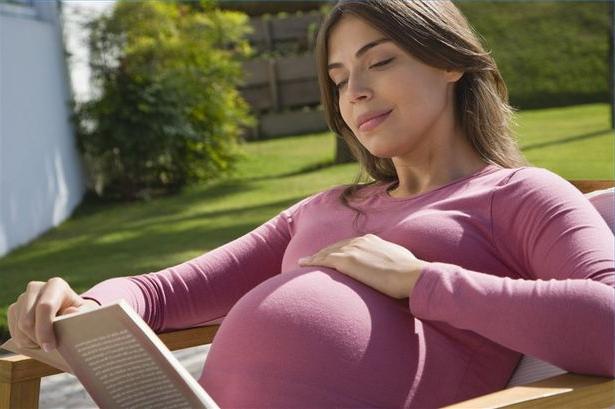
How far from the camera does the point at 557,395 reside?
1827mm

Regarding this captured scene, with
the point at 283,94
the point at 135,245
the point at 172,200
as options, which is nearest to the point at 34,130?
the point at 172,200

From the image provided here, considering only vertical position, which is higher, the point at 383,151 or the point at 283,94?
the point at 383,151

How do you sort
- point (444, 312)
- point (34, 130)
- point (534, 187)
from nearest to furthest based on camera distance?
point (444, 312) < point (534, 187) < point (34, 130)

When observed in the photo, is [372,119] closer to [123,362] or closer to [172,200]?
[123,362]

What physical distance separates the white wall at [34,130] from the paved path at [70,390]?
394cm

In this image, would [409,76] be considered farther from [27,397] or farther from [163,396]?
[27,397]

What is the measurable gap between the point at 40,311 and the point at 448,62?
105cm

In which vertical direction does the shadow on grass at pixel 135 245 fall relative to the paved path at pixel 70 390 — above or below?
below

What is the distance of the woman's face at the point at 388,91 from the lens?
7.91 feet

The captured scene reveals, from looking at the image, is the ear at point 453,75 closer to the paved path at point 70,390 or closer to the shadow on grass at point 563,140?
the paved path at point 70,390

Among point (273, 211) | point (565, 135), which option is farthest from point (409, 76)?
point (565, 135)

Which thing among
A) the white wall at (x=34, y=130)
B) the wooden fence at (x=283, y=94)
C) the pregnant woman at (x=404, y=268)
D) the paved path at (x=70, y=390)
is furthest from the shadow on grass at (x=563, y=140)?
the pregnant woman at (x=404, y=268)

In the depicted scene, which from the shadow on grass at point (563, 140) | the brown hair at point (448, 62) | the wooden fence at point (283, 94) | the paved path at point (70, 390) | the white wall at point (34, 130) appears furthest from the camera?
the wooden fence at point (283, 94)

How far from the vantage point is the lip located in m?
2.43
